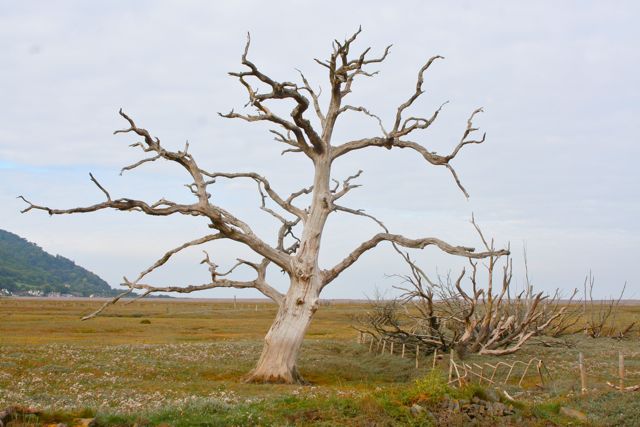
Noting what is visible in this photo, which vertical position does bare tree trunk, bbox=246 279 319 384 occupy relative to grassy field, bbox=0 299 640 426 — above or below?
above

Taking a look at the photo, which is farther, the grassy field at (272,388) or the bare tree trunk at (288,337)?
the bare tree trunk at (288,337)

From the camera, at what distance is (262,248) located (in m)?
23.4

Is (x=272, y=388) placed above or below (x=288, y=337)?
below

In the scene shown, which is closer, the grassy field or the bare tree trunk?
the grassy field

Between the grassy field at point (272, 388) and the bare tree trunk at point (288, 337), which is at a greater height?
the bare tree trunk at point (288, 337)

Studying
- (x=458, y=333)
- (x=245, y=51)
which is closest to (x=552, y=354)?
(x=458, y=333)

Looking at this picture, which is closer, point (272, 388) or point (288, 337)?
point (272, 388)

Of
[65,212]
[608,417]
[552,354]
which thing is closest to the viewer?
[608,417]

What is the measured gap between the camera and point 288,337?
22984mm

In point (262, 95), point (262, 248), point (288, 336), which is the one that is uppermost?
point (262, 95)

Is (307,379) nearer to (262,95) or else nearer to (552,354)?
(262,95)

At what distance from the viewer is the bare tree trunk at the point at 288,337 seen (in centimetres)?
2264

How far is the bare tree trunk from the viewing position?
891 inches

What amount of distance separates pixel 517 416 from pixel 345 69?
13.5 meters
